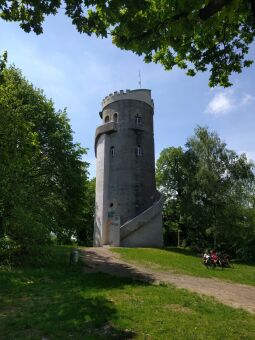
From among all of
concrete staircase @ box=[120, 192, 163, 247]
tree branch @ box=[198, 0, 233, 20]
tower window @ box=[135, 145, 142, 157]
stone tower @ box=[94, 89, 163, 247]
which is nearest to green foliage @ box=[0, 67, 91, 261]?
concrete staircase @ box=[120, 192, 163, 247]

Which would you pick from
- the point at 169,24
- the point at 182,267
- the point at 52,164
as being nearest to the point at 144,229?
the point at 182,267

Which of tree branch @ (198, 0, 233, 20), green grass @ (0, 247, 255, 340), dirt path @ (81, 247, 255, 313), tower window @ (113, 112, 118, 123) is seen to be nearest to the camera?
tree branch @ (198, 0, 233, 20)

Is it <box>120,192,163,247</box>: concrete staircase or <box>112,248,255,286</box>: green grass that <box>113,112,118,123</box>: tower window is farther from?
<box>112,248,255,286</box>: green grass

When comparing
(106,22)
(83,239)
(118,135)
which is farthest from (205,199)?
(106,22)

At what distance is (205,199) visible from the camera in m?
41.8

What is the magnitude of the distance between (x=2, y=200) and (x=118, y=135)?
26.6m

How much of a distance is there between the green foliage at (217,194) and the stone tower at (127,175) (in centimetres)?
457

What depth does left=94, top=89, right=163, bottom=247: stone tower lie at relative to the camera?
37625 millimetres

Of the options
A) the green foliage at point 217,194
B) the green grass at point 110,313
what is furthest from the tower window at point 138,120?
the green grass at point 110,313

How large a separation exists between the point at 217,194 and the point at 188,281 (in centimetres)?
2149

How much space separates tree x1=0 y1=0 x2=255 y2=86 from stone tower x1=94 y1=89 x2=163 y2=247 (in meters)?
27.3

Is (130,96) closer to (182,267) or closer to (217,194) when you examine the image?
(217,194)

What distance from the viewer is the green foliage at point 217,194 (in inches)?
1481

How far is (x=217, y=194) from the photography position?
39750mm
